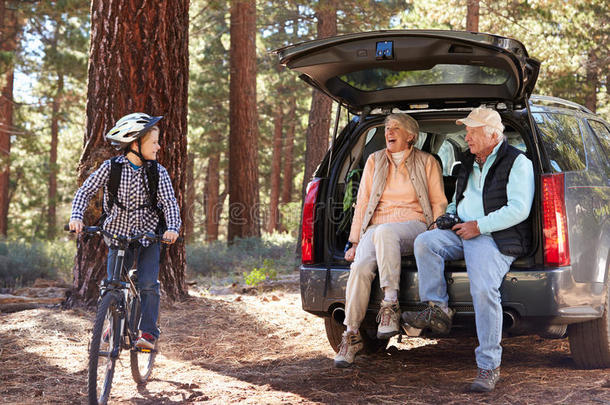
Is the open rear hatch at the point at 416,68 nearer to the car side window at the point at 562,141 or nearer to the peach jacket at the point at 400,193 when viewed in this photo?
the car side window at the point at 562,141

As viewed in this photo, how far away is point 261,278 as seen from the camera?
9.34m

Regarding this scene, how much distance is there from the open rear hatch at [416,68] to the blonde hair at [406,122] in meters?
0.22

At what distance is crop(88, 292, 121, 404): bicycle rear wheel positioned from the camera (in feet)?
13.6

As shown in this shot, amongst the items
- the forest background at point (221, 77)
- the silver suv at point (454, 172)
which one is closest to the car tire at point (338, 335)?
the silver suv at point (454, 172)

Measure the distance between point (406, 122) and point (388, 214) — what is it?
708 mm

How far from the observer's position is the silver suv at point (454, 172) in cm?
449

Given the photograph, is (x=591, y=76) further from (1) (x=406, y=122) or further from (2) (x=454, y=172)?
(1) (x=406, y=122)

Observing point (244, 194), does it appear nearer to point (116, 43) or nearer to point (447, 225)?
point (116, 43)

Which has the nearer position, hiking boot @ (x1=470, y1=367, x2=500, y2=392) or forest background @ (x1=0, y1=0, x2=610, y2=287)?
hiking boot @ (x1=470, y1=367, x2=500, y2=392)

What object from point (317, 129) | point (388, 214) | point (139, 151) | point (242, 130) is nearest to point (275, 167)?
point (242, 130)

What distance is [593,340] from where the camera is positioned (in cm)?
488

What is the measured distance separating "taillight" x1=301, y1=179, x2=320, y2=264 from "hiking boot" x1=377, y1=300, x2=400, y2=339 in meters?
0.75

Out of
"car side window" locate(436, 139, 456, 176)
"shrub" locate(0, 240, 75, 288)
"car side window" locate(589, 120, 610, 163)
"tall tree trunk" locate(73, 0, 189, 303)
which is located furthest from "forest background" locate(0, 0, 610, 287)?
"car side window" locate(589, 120, 610, 163)

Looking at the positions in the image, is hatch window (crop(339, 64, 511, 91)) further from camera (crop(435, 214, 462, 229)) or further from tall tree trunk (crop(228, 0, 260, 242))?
tall tree trunk (crop(228, 0, 260, 242))
